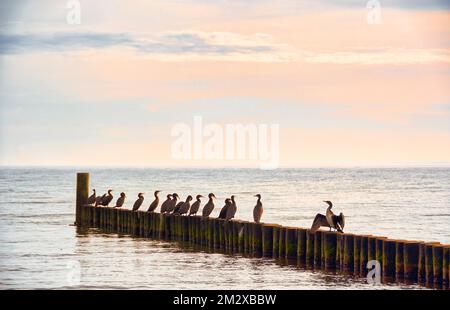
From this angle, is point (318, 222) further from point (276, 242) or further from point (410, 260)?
point (410, 260)

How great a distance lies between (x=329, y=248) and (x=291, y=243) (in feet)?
5.15

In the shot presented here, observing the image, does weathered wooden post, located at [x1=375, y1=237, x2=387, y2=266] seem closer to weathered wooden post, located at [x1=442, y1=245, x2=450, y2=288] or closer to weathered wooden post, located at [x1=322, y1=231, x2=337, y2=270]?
weathered wooden post, located at [x1=322, y1=231, x2=337, y2=270]

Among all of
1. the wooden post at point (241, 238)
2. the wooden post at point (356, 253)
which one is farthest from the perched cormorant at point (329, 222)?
the wooden post at point (241, 238)

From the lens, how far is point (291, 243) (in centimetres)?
2525

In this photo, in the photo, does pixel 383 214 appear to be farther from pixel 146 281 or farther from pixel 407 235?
pixel 146 281

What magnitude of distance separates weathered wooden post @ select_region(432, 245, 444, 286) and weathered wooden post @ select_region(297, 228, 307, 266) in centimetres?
447

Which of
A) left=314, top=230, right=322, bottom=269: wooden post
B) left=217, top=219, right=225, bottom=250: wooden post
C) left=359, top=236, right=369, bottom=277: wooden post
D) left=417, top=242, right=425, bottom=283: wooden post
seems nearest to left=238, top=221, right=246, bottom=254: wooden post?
left=217, top=219, right=225, bottom=250: wooden post

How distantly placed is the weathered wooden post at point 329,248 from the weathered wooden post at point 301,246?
80 centimetres

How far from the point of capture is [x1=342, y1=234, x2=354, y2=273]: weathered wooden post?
2312cm

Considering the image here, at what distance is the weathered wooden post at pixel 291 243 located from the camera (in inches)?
990

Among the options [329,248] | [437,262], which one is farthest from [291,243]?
[437,262]

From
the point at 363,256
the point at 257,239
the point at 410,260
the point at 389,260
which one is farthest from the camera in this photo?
the point at 257,239
